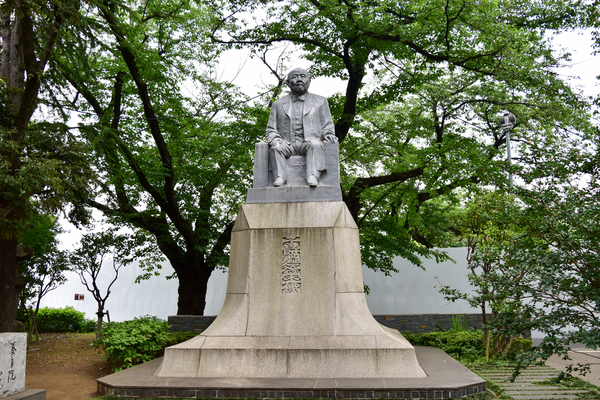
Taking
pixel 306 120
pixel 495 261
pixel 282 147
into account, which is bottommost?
pixel 495 261

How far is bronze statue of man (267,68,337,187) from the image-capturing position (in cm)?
750

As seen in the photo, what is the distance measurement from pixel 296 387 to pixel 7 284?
7.07m

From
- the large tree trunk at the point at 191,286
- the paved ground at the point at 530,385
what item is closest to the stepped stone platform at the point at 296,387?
the paved ground at the point at 530,385

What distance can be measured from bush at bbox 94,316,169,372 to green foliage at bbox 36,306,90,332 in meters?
8.88

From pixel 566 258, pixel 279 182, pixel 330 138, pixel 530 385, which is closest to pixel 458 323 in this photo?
pixel 530 385

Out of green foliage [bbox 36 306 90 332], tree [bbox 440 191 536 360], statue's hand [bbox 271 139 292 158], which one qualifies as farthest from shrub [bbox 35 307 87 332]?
tree [bbox 440 191 536 360]

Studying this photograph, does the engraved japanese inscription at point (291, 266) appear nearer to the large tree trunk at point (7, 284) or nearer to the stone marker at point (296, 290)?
the stone marker at point (296, 290)

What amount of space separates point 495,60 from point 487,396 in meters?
7.98

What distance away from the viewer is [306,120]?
25.9 ft

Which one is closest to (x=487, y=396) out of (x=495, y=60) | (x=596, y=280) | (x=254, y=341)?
(x=596, y=280)

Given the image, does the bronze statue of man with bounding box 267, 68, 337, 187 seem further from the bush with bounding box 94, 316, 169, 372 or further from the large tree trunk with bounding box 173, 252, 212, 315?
the large tree trunk with bounding box 173, 252, 212, 315

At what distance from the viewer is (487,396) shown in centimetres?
577

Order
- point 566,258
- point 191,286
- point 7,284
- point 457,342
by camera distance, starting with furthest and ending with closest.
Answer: point 191,286
point 7,284
point 457,342
point 566,258

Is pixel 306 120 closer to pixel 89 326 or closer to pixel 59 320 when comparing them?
pixel 89 326
